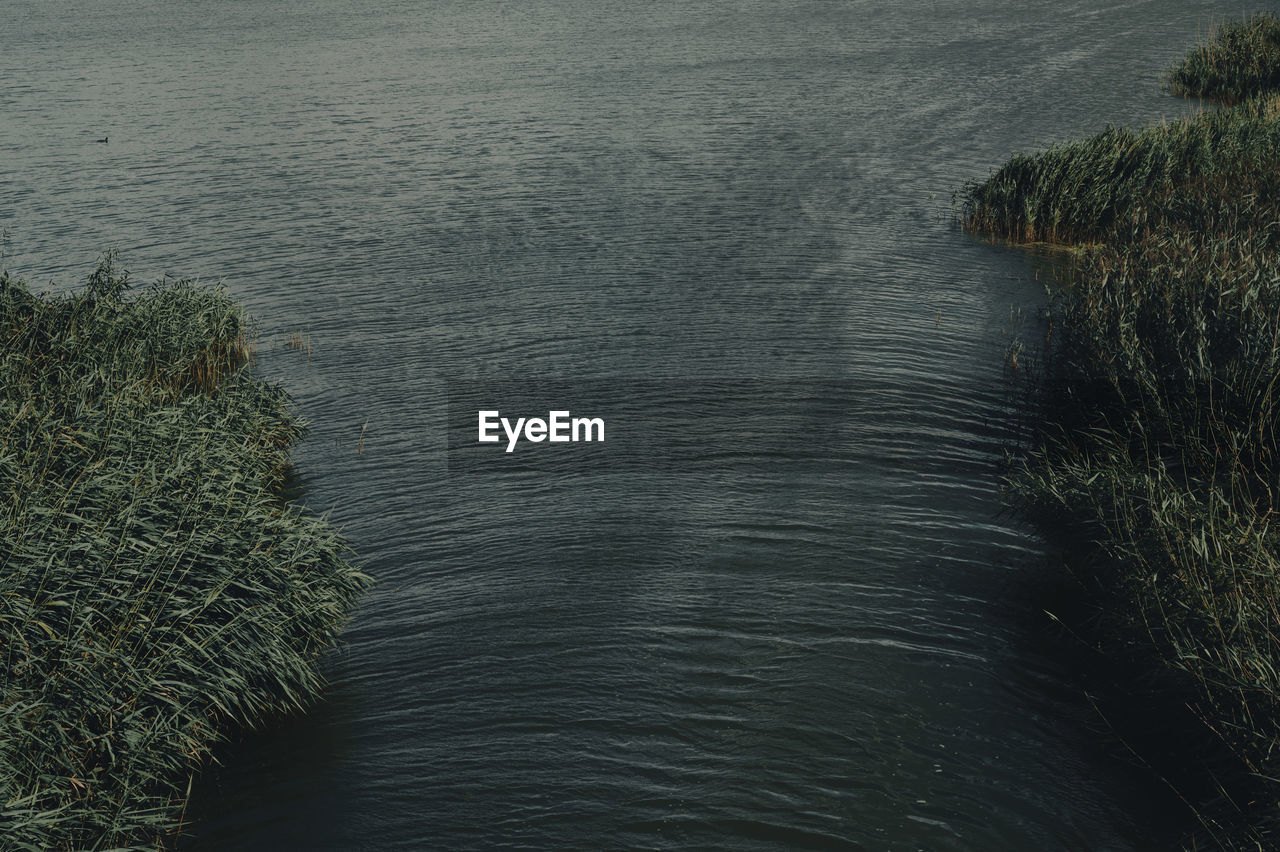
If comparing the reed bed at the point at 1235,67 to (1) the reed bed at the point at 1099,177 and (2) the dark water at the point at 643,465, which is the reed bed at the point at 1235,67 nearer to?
(2) the dark water at the point at 643,465

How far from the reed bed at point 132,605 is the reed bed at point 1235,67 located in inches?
1423

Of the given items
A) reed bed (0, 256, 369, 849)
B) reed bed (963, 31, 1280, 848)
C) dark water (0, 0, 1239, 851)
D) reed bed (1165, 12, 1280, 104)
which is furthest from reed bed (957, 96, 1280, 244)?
reed bed (0, 256, 369, 849)

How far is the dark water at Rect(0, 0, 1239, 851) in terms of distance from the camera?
923 cm

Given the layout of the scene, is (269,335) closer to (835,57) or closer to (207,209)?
(207,209)

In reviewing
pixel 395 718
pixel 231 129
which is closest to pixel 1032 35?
pixel 231 129

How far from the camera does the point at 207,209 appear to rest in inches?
1110

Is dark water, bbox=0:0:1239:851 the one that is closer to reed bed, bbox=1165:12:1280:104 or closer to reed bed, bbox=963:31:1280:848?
reed bed, bbox=963:31:1280:848

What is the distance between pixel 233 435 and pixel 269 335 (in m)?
8.06

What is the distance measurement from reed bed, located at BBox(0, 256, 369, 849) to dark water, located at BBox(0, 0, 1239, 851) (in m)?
0.69

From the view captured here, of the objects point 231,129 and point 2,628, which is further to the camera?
point 231,129

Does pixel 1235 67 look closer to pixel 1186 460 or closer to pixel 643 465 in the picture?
pixel 1186 460

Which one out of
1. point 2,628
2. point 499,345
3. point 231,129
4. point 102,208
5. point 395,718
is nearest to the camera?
Result: point 2,628

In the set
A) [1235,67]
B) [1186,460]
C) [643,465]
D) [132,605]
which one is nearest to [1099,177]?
[1186,460]

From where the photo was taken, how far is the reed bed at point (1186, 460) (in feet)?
28.5
